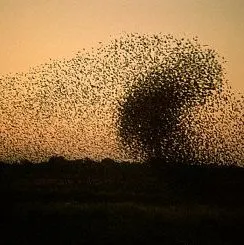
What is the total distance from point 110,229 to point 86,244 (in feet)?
9.16

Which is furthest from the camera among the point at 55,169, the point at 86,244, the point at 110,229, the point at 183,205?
the point at 55,169

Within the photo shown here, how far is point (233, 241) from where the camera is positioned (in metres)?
18.2

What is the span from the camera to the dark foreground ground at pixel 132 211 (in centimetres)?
1816

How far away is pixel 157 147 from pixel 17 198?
51.2 ft

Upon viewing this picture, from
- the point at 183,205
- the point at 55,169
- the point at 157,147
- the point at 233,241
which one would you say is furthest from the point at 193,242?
the point at 55,169

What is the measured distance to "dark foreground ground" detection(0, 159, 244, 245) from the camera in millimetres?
18156

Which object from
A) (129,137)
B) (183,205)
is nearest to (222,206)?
(183,205)

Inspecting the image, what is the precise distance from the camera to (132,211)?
24234mm

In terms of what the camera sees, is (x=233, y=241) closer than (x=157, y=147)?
Yes

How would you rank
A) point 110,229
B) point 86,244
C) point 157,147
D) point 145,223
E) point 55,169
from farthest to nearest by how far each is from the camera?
point 55,169
point 157,147
point 145,223
point 110,229
point 86,244

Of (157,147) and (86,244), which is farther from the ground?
(157,147)

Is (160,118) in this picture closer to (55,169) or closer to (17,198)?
(17,198)

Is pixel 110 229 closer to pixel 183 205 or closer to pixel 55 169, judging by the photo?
pixel 183 205

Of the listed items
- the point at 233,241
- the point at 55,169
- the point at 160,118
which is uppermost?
the point at 160,118
